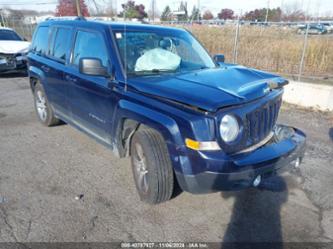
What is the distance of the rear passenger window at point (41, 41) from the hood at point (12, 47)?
552 centimetres

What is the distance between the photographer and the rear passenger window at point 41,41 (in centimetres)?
521

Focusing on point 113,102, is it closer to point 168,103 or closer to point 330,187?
point 168,103

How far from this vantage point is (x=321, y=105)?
6.77 metres

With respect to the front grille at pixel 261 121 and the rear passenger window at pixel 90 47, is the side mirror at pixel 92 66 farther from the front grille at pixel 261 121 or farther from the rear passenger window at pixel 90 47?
the front grille at pixel 261 121

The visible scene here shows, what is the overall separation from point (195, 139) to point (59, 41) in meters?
3.21

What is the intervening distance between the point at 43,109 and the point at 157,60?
318 centimetres

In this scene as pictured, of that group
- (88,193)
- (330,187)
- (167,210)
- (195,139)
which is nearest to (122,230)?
(167,210)

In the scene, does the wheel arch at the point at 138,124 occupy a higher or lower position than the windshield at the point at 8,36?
lower

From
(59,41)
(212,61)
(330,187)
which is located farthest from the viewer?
(59,41)

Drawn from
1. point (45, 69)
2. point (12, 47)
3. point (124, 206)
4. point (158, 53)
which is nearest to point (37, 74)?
point (45, 69)

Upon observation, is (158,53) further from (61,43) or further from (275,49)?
(275,49)

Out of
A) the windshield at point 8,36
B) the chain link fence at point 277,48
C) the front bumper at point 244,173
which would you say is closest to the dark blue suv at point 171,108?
the front bumper at point 244,173

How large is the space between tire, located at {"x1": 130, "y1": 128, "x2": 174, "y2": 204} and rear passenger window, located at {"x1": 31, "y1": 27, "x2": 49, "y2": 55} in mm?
3113

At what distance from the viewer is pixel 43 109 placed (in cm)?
571
